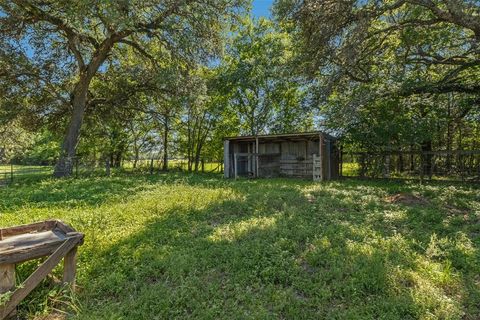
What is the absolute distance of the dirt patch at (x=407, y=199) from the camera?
719 centimetres

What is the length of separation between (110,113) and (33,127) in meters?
3.62

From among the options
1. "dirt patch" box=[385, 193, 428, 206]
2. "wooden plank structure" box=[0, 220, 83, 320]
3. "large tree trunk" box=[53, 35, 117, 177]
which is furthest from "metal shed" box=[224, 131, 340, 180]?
"wooden plank structure" box=[0, 220, 83, 320]

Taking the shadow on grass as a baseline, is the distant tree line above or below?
above

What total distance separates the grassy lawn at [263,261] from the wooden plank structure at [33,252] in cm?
28

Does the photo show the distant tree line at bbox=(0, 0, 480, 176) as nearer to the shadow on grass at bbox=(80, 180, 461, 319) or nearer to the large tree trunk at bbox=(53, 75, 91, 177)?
the large tree trunk at bbox=(53, 75, 91, 177)

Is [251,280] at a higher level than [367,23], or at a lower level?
lower

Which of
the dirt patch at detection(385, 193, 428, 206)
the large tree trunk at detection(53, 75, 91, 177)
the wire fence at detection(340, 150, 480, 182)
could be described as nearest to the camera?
the dirt patch at detection(385, 193, 428, 206)

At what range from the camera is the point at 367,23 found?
7.17m

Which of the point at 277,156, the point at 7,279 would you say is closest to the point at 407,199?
the point at 7,279

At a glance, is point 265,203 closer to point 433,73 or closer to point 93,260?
point 93,260

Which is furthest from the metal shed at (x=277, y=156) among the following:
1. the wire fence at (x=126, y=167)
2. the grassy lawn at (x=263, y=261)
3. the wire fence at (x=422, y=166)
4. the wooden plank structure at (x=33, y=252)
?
the wooden plank structure at (x=33, y=252)

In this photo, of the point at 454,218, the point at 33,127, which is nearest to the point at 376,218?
the point at 454,218

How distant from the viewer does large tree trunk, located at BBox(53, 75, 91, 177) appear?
1144cm

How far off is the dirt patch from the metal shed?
5.15 metres
